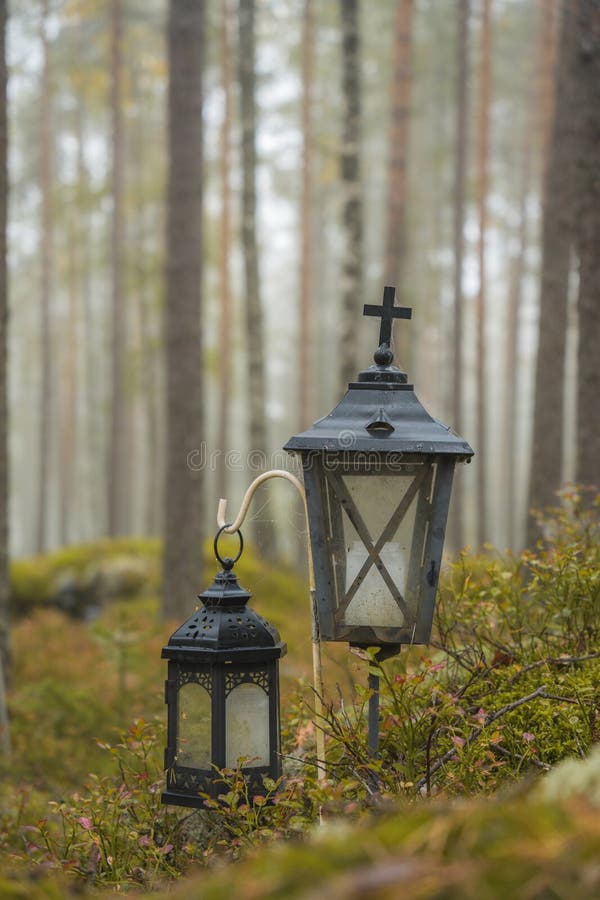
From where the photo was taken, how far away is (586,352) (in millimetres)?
7266

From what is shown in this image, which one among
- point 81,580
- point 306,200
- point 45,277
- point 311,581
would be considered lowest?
point 81,580

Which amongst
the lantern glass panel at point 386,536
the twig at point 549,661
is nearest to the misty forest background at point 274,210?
the lantern glass panel at point 386,536

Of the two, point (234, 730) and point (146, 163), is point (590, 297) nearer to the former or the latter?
point (234, 730)

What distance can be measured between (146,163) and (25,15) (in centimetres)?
635

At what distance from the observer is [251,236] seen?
16312mm

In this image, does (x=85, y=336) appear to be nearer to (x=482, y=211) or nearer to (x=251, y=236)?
(x=251, y=236)

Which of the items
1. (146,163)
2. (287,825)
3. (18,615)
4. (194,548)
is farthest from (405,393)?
(146,163)

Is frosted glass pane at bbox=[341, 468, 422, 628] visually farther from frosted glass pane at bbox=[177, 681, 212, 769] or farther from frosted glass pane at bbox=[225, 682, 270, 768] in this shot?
frosted glass pane at bbox=[177, 681, 212, 769]

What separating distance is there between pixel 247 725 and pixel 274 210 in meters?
27.0

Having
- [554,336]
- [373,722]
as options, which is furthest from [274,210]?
[373,722]

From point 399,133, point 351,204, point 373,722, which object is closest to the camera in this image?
point 373,722

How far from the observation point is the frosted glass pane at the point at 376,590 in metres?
3.29

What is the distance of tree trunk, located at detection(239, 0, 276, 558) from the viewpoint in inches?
643

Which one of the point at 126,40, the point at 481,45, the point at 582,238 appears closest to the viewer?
the point at 582,238
